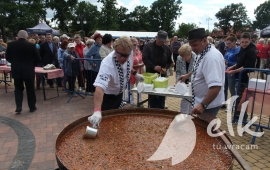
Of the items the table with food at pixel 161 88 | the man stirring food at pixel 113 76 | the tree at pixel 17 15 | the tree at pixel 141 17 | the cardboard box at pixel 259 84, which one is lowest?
the table with food at pixel 161 88

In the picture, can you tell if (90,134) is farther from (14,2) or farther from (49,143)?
(14,2)

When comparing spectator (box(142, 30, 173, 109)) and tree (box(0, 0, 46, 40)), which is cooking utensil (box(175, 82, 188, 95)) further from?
tree (box(0, 0, 46, 40))

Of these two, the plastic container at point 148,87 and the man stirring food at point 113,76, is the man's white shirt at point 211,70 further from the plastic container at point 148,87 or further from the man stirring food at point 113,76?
the plastic container at point 148,87

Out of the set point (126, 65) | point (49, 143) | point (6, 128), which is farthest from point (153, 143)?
point (6, 128)

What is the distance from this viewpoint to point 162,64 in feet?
16.0

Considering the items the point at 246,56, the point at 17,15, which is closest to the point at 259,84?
the point at 246,56

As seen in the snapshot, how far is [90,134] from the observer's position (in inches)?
68.6

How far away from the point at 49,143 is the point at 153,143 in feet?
9.19

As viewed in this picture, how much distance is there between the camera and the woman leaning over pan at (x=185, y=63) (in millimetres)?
4230

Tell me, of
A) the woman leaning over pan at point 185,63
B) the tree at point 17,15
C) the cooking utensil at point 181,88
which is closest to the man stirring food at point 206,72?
the cooking utensil at point 181,88

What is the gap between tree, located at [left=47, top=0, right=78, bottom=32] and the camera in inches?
1869

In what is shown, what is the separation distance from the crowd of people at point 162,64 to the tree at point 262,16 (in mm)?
93737

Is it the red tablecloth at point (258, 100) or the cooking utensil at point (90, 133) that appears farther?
the red tablecloth at point (258, 100)

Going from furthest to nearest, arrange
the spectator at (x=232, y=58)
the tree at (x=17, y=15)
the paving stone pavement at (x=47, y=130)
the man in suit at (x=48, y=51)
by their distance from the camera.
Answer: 1. the tree at (x=17, y=15)
2. the man in suit at (x=48, y=51)
3. the spectator at (x=232, y=58)
4. the paving stone pavement at (x=47, y=130)
